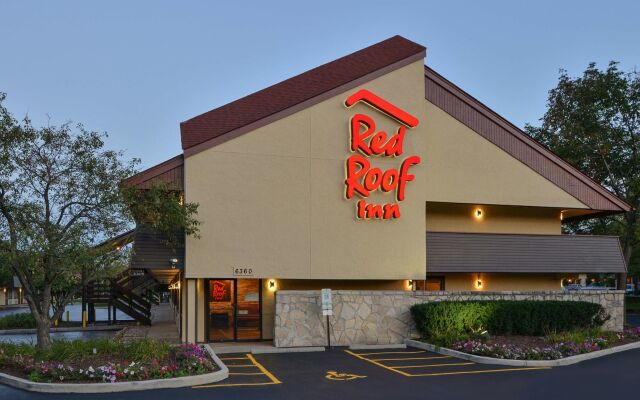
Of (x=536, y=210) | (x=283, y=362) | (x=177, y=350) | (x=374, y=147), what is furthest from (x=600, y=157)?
(x=177, y=350)

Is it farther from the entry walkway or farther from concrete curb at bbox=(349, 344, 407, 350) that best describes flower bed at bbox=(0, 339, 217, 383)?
concrete curb at bbox=(349, 344, 407, 350)

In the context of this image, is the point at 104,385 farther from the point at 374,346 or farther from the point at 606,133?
the point at 606,133

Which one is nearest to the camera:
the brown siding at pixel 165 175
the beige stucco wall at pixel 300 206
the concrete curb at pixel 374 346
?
the brown siding at pixel 165 175

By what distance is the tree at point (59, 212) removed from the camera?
581 inches

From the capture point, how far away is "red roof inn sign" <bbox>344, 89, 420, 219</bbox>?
2152 centimetres

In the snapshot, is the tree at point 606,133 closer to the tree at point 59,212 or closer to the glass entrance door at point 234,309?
the glass entrance door at point 234,309

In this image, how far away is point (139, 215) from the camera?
1762 centimetres

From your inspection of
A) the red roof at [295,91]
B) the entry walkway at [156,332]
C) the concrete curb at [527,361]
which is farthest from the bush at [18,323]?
the concrete curb at [527,361]

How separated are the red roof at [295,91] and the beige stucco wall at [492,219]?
21.4 feet

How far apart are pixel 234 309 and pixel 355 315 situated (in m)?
4.58

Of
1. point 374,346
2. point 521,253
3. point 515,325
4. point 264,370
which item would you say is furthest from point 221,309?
point 521,253

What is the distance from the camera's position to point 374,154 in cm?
2194

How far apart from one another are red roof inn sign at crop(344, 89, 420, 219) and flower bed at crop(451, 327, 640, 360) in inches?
231

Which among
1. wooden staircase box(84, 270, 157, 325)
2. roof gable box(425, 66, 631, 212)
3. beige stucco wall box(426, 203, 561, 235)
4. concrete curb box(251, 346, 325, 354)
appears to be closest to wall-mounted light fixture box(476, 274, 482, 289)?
beige stucco wall box(426, 203, 561, 235)
